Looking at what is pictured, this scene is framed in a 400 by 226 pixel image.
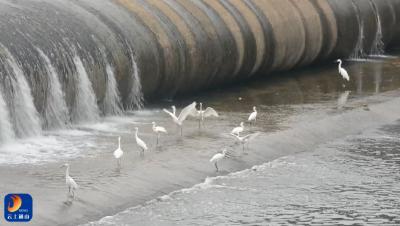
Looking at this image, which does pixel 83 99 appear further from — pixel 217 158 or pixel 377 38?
pixel 377 38

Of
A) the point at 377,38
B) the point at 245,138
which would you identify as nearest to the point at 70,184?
the point at 245,138

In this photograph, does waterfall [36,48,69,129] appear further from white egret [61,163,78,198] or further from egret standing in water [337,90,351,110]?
egret standing in water [337,90,351,110]

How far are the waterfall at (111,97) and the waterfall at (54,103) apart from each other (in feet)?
4.12

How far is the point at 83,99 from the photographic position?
2069cm

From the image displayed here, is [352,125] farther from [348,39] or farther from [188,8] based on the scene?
[348,39]

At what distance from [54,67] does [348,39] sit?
1150 cm

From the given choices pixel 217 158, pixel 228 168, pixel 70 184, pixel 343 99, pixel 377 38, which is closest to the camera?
pixel 70 184

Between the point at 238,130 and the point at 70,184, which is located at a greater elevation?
the point at 238,130

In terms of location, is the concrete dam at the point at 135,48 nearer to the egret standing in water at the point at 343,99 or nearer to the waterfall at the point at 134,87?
the waterfall at the point at 134,87

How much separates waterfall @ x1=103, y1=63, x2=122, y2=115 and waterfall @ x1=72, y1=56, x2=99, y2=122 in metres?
0.46

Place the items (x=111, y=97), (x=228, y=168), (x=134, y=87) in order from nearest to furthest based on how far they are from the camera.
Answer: (x=228, y=168) < (x=111, y=97) < (x=134, y=87)

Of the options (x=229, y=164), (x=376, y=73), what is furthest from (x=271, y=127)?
(x=376, y=73)

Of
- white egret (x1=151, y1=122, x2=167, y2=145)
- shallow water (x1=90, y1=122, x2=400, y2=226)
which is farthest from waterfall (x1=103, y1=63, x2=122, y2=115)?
shallow water (x1=90, y1=122, x2=400, y2=226)

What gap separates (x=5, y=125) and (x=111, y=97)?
3249mm
